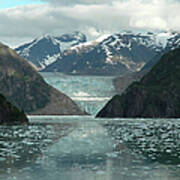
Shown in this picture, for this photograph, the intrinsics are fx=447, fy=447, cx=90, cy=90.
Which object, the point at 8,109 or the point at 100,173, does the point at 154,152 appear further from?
the point at 8,109

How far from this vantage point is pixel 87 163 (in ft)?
96.4

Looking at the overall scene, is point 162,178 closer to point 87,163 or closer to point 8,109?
point 87,163

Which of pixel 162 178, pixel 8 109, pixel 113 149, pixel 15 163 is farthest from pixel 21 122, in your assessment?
pixel 162 178

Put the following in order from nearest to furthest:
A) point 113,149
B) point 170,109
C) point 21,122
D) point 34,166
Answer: point 34,166, point 113,149, point 21,122, point 170,109

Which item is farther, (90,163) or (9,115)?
(9,115)

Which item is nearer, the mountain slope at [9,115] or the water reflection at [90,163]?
the water reflection at [90,163]

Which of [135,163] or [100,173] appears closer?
[100,173]

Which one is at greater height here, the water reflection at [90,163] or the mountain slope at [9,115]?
the water reflection at [90,163]

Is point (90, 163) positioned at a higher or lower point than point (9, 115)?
higher

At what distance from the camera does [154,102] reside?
644 feet

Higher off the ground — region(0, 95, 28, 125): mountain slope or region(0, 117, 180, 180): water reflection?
region(0, 117, 180, 180): water reflection

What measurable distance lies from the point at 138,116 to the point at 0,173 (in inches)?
6718

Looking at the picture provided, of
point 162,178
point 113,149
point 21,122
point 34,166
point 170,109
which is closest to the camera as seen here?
point 162,178

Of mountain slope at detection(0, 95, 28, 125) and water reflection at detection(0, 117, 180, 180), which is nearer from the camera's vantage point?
water reflection at detection(0, 117, 180, 180)
